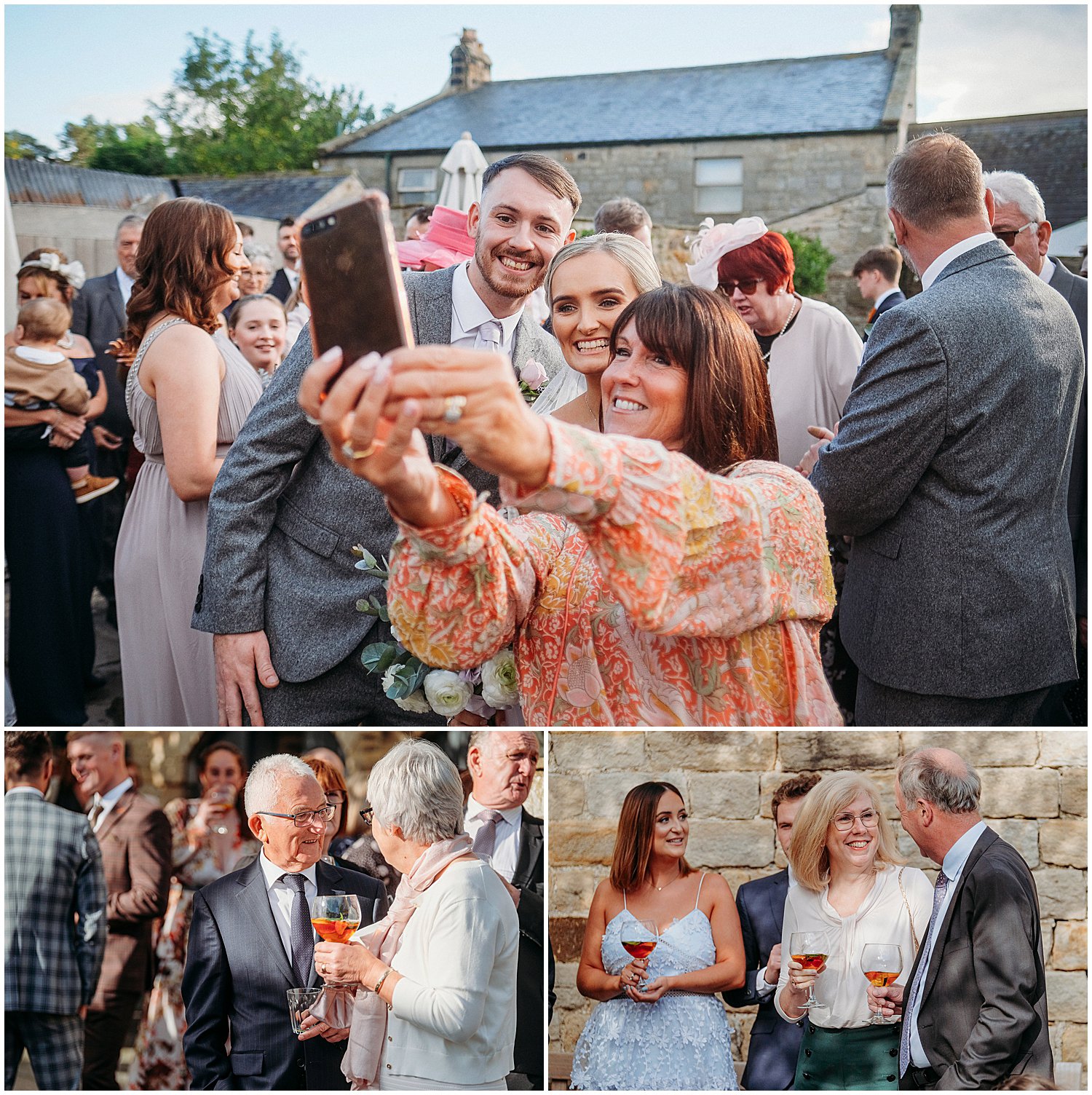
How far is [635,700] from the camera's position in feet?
6.21

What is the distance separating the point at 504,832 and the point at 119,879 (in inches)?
32.3

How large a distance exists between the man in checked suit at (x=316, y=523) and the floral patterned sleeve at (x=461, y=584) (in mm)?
660

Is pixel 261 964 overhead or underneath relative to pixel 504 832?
underneath

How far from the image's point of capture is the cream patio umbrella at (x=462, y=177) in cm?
612

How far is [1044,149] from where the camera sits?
20.5 meters

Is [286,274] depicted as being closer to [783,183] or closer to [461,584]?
[461,584]

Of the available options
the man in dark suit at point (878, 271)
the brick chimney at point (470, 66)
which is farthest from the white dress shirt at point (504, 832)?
the brick chimney at point (470, 66)

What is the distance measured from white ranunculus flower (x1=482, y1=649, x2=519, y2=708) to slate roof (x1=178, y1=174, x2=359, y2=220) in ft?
67.2

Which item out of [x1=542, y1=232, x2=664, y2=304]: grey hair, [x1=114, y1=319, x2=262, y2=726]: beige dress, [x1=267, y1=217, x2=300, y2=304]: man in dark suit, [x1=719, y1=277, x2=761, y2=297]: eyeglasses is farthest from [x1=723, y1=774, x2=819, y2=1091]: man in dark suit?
[x1=267, y1=217, x2=300, y2=304]: man in dark suit

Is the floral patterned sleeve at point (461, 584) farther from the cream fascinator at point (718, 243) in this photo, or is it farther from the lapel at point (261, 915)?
the cream fascinator at point (718, 243)

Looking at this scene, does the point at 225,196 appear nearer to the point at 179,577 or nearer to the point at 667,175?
the point at 667,175

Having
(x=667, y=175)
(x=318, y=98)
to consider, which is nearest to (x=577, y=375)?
(x=667, y=175)

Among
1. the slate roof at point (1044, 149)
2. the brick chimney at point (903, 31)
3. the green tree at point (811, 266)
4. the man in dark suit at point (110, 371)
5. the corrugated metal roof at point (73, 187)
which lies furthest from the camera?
the brick chimney at point (903, 31)

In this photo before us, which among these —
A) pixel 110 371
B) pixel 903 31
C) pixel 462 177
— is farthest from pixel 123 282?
pixel 903 31
